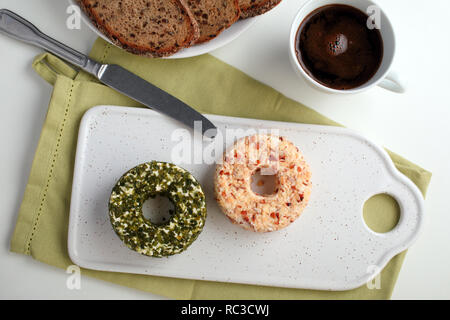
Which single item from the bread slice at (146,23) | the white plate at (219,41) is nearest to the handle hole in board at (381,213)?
the white plate at (219,41)

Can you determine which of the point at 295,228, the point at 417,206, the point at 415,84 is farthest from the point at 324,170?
the point at 415,84

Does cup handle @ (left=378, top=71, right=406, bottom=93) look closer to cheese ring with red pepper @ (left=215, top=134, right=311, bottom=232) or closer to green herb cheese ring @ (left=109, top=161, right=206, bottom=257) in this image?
cheese ring with red pepper @ (left=215, top=134, right=311, bottom=232)

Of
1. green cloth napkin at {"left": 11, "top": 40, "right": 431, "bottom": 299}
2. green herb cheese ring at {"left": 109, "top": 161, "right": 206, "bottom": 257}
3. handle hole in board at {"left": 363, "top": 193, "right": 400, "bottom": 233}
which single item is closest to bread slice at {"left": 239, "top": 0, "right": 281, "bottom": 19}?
green cloth napkin at {"left": 11, "top": 40, "right": 431, "bottom": 299}

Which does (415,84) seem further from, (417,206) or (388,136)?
(417,206)

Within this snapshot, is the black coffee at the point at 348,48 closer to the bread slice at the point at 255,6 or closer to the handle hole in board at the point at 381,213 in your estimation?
the bread slice at the point at 255,6

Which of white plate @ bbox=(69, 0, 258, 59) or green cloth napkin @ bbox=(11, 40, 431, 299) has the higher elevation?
white plate @ bbox=(69, 0, 258, 59)
